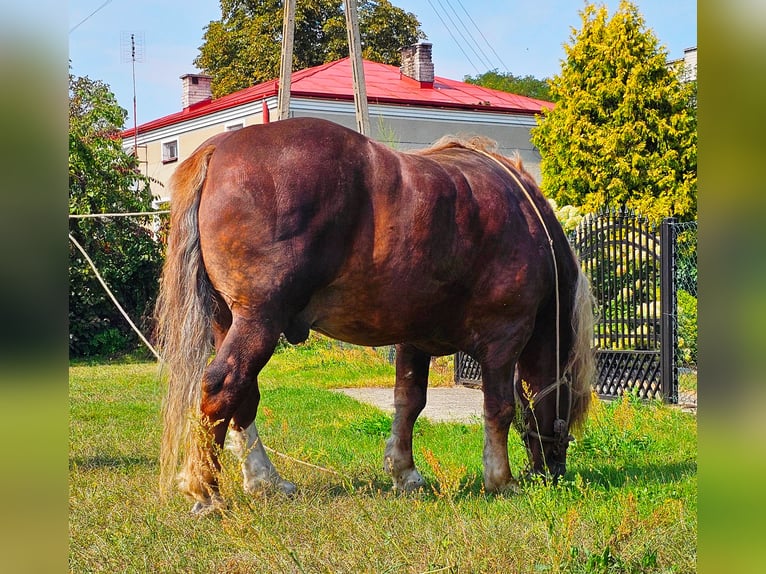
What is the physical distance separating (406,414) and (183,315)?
176 cm

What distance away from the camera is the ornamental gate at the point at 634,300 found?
32.8ft

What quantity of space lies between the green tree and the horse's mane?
40.2ft

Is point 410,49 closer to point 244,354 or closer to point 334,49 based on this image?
point 334,49

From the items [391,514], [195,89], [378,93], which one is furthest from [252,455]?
[195,89]

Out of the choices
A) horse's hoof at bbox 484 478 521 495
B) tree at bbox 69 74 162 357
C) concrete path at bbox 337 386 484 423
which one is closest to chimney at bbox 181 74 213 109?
tree at bbox 69 74 162 357

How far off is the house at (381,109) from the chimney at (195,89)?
0.12 feet

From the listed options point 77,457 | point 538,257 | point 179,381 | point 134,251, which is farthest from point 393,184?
point 134,251

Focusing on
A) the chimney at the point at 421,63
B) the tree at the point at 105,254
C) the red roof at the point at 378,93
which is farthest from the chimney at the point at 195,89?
the tree at the point at 105,254

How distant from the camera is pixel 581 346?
546cm

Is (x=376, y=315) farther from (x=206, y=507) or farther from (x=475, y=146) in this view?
(x=475, y=146)

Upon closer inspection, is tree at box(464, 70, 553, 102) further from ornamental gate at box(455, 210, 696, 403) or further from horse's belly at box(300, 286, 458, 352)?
horse's belly at box(300, 286, 458, 352)

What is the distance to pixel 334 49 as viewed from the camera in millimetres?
38906

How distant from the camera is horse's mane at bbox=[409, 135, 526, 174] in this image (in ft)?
18.0
